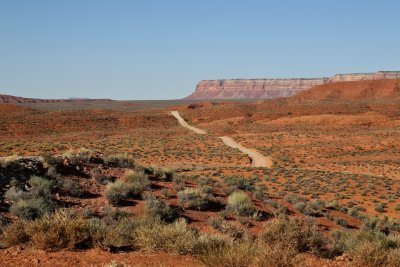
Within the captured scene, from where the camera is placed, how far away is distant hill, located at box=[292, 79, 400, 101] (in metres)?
116

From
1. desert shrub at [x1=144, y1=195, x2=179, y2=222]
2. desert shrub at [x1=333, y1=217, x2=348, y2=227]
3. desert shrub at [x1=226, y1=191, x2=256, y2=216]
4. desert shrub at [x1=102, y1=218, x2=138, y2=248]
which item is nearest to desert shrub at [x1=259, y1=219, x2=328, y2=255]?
desert shrub at [x1=102, y1=218, x2=138, y2=248]

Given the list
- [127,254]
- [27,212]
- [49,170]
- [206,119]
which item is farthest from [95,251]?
[206,119]

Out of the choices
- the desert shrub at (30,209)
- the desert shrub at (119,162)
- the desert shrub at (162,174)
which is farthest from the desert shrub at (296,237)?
the desert shrub at (119,162)

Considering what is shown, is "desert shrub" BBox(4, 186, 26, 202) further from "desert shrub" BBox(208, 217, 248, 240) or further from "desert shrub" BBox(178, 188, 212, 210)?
"desert shrub" BBox(208, 217, 248, 240)

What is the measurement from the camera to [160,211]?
11602mm

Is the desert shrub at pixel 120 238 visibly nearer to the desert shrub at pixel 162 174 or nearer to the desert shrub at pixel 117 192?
the desert shrub at pixel 117 192

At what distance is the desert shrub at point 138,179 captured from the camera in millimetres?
14324

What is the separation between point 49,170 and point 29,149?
31.3 m

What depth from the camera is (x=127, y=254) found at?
718 centimetres

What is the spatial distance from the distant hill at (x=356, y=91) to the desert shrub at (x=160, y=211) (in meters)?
112

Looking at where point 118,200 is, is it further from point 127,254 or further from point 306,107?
point 306,107

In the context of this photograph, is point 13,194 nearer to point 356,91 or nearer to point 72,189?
point 72,189

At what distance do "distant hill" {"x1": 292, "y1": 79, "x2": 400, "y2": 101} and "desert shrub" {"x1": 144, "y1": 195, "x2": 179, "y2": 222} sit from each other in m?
112

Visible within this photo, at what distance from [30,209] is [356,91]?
403 ft
